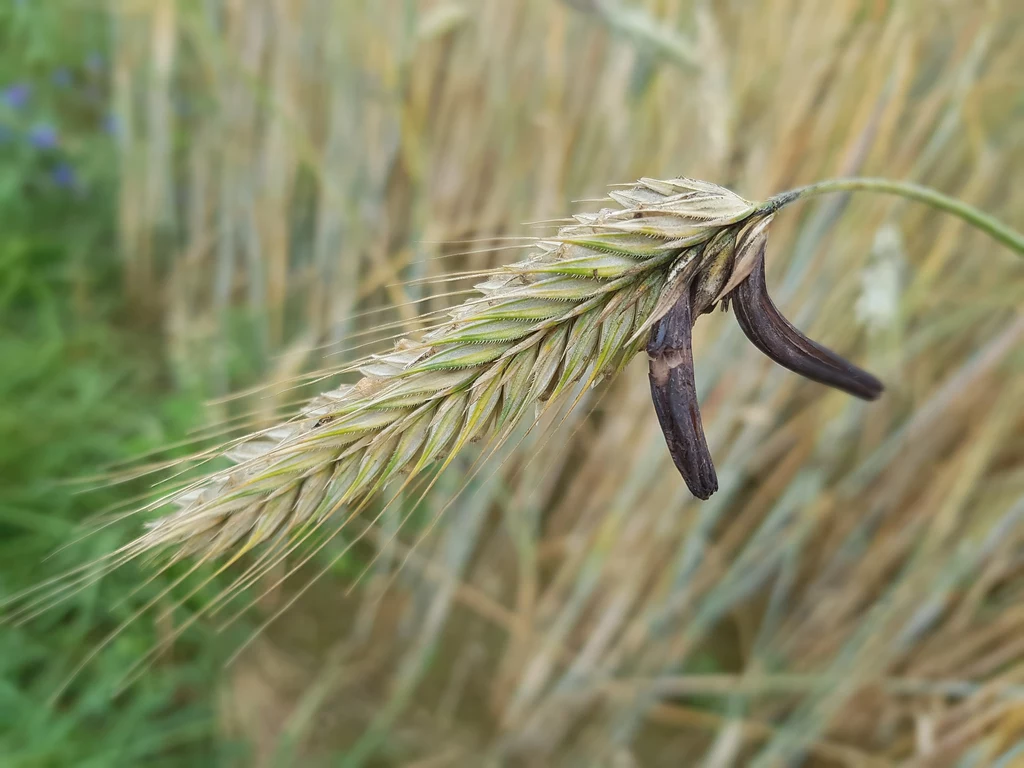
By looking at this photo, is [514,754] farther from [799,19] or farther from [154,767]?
[799,19]

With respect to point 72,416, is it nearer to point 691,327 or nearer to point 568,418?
point 568,418

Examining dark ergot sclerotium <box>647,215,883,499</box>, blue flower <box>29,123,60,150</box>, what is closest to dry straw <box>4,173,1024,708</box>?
dark ergot sclerotium <box>647,215,883,499</box>

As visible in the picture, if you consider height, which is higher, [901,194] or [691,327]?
[901,194]

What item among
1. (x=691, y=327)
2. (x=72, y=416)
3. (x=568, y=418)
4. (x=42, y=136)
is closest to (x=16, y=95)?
(x=42, y=136)

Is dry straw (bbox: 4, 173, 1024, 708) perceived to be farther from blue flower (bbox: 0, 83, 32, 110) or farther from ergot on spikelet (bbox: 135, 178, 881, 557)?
blue flower (bbox: 0, 83, 32, 110)

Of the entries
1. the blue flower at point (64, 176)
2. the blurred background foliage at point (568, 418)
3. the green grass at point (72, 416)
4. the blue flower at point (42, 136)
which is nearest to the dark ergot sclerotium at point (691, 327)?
the blurred background foliage at point (568, 418)

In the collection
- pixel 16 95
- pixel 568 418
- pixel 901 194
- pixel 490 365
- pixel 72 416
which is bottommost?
pixel 72 416

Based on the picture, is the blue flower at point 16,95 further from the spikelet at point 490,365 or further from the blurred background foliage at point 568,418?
the spikelet at point 490,365
